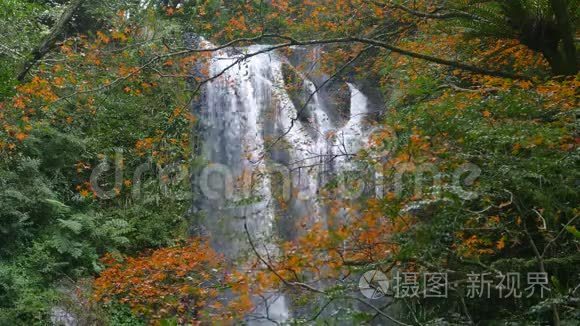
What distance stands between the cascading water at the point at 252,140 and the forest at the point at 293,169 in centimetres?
5

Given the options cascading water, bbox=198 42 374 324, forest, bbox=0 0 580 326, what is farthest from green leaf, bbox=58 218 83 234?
cascading water, bbox=198 42 374 324

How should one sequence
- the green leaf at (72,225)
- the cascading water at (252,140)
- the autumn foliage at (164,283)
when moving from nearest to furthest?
the autumn foliage at (164,283), the green leaf at (72,225), the cascading water at (252,140)

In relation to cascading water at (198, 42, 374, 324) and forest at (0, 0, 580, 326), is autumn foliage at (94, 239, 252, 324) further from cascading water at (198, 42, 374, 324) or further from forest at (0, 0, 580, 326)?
cascading water at (198, 42, 374, 324)

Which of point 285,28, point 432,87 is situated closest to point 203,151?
point 285,28

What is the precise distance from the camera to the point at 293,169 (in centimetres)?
518

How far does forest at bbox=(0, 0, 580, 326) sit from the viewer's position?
12.7 ft

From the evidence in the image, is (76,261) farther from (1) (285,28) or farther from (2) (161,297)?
(1) (285,28)

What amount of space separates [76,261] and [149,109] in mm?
4173

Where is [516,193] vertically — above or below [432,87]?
below

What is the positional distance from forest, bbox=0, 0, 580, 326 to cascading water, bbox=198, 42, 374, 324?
50mm

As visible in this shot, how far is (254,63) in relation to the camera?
13.0 metres

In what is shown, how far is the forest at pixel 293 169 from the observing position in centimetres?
388

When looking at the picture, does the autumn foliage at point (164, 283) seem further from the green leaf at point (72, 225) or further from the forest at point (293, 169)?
the green leaf at point (72, 225)

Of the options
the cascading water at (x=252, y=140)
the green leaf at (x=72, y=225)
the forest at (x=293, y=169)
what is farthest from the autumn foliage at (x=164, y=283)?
the cascading water at (x=252, y=140)
